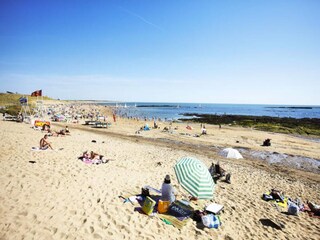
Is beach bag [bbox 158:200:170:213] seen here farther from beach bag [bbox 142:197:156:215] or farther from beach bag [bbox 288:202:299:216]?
beach bag [bbox 288:202:299:216]

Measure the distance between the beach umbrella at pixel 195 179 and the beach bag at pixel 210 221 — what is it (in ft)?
2.72

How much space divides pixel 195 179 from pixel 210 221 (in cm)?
142

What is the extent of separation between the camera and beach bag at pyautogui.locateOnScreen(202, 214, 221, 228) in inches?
241

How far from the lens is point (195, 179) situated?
20.0ft

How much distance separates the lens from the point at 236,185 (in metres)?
10.1

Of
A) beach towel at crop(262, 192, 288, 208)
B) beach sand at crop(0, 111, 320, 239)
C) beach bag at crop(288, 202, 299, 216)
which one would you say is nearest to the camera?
beach sand at crop(0, 111, 320, 239)

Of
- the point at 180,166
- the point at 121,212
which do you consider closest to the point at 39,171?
the point at 121,212

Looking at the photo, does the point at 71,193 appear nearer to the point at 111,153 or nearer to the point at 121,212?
the point at 121,212

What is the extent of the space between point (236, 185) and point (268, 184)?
2159mm

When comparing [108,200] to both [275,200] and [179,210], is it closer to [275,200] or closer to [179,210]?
→ [179,210]

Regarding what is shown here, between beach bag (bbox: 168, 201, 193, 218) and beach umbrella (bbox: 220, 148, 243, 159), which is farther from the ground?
beach umbrella (bbox: 220, 148, 243, 159)

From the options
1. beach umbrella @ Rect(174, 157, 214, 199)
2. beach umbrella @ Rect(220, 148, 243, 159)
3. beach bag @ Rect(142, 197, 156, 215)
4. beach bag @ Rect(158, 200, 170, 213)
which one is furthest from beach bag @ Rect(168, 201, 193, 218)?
beach umbrella @ Rect(220, 148, 243, 159)

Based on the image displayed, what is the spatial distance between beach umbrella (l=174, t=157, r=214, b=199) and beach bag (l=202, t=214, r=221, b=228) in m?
0.83

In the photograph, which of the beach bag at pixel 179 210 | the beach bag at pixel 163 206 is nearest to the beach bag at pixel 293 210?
the beach bag at pixel 179 210
